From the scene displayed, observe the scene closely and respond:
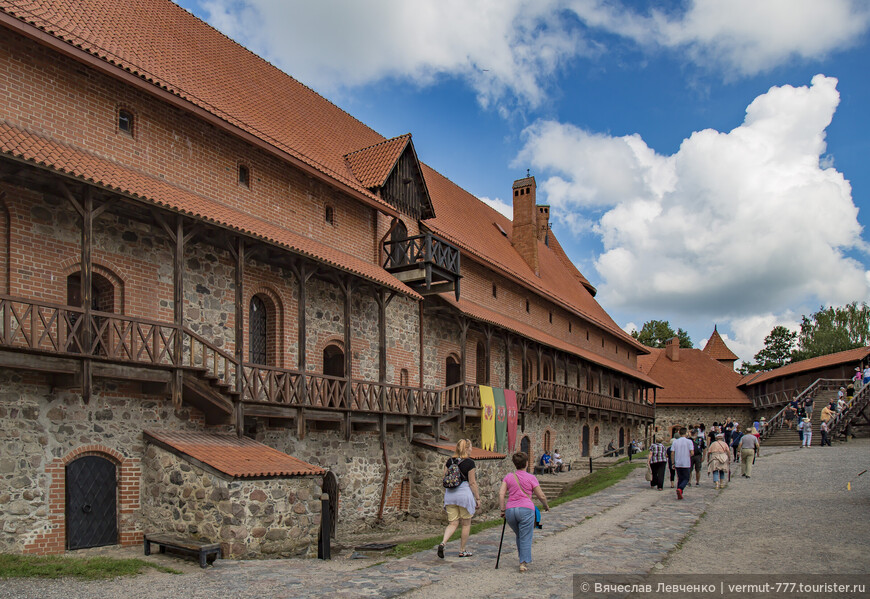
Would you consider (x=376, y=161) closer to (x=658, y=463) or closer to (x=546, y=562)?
(x=658, y=463)

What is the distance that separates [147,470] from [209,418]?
1550 mm

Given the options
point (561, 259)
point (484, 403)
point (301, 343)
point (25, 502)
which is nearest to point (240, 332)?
point (301, 343)

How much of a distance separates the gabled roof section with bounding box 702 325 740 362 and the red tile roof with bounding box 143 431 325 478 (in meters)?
52.1

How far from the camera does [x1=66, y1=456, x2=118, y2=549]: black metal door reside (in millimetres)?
10609

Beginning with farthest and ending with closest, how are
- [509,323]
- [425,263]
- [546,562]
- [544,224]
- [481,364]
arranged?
[544,224]
[481,364]
[509,323]
[425,263]
[546,562]

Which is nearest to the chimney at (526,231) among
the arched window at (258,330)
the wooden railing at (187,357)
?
the wooden railing at (187,357)

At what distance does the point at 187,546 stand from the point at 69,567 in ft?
4.89

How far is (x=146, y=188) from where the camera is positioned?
11.8m

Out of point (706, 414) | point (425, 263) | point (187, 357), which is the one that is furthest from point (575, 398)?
point (706, 414)

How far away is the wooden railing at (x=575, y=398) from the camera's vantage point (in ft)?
84.1

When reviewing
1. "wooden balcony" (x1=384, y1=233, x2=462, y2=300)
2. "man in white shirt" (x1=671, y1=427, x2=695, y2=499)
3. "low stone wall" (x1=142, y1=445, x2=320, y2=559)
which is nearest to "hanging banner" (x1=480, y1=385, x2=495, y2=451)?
"wooden balcony" (x1=384, y1=233, x2=462, y2=300)

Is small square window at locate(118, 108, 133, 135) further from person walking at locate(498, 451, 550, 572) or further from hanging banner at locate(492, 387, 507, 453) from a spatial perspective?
hanging banner at locate(492, 387, 507, 453)

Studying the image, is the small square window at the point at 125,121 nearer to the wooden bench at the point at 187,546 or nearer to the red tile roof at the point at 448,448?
the wooden bench at the point at 187,546

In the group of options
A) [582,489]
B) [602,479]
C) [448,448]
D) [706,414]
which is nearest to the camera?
[448,448]
